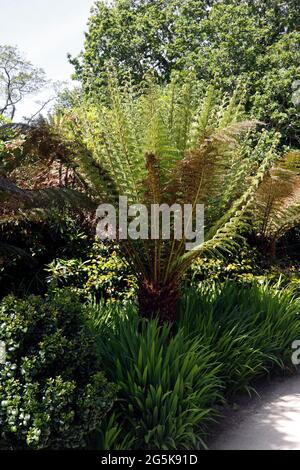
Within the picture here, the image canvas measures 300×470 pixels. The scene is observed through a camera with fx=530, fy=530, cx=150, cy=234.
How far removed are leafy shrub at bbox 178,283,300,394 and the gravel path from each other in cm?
17

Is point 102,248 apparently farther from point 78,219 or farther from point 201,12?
point 201,12

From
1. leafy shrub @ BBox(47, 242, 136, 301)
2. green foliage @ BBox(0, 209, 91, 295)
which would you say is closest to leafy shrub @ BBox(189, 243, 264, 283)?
leafy shrub @ BBox(47, 242, 136, 301)

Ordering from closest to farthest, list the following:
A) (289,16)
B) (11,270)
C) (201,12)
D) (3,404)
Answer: (3,404)
(11,270)
(289,16)
(201,12)

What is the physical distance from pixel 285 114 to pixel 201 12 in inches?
176

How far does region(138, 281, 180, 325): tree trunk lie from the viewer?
4195 mm

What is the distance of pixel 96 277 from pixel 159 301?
1215 mm

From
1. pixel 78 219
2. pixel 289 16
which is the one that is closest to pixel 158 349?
pixel 78 219

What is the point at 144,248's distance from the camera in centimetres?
435

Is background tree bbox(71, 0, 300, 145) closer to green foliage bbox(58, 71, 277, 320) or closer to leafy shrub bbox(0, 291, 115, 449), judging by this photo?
green foliage bbox(58, 71, 277, 320)

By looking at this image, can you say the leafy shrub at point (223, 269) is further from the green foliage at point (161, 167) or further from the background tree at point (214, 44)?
the background tree at point (214, 44)

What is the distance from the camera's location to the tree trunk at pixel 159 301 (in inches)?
165

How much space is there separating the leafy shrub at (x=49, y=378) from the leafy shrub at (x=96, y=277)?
211 cm
